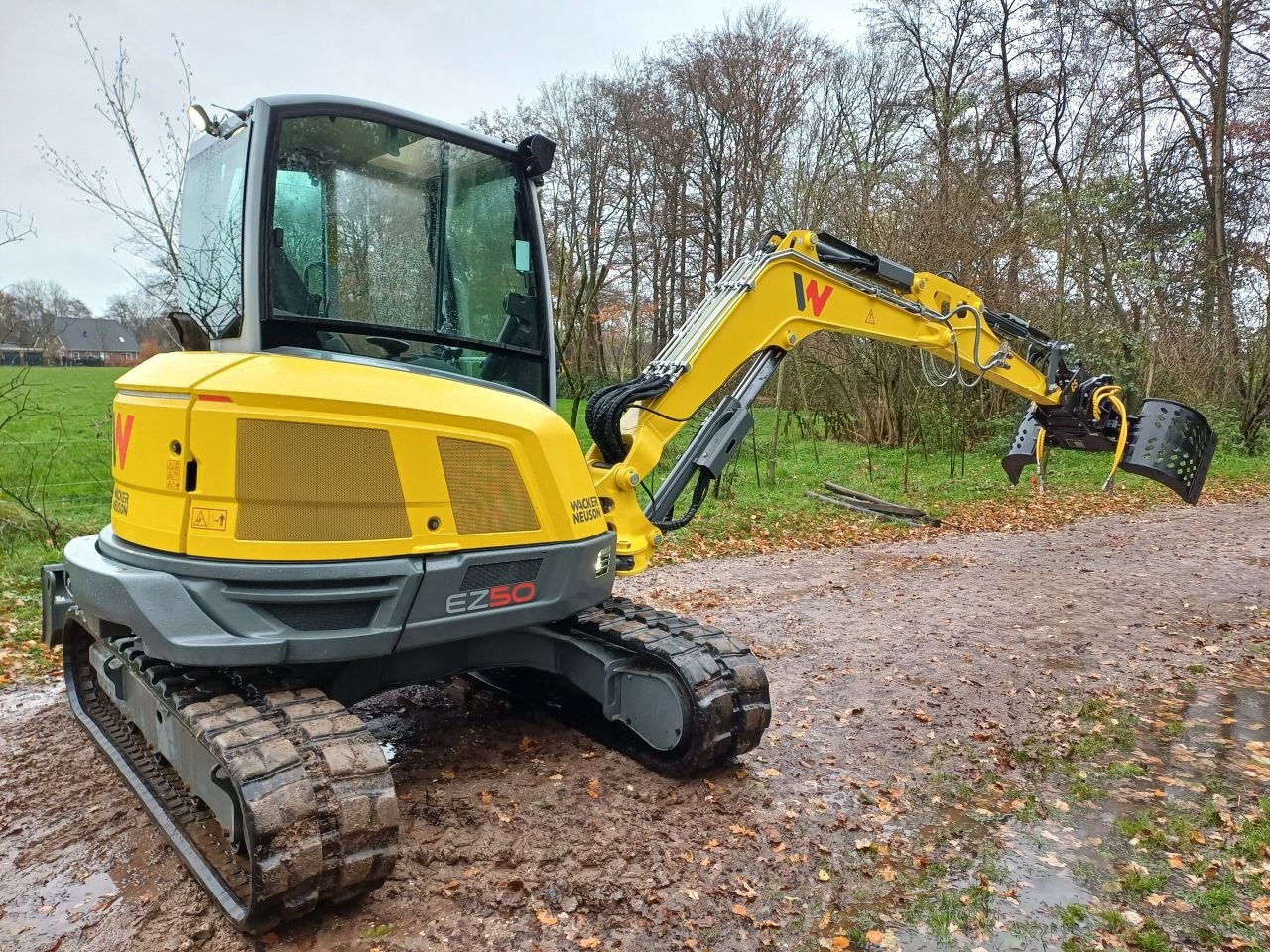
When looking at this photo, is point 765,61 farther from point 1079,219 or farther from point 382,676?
point 382,676

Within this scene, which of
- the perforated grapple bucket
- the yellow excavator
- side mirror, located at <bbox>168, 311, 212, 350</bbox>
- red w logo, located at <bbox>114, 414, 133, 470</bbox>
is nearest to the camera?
the yellow excavator

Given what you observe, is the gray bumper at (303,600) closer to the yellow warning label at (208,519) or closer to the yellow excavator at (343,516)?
the yellow excavator at (343,516)

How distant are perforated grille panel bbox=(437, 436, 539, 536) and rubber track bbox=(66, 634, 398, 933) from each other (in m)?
0.85

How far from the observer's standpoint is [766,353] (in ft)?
16.6

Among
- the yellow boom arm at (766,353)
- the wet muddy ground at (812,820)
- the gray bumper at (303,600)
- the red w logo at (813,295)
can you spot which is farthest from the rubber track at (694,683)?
the red w logo at (813,295)

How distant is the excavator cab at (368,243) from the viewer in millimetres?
3258

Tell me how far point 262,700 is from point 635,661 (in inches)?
64.3

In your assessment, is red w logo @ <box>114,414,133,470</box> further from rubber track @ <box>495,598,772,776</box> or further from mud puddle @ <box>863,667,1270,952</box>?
mud puddle @ <box>863,667,1270,952</box>

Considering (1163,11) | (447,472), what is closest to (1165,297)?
(1163,11)

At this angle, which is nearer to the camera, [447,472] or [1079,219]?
[447,472]

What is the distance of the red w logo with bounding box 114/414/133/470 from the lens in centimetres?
340

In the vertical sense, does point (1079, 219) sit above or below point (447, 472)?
above

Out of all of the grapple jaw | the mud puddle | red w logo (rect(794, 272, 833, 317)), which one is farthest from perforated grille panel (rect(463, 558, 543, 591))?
the grapple jaw

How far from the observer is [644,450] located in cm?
456
